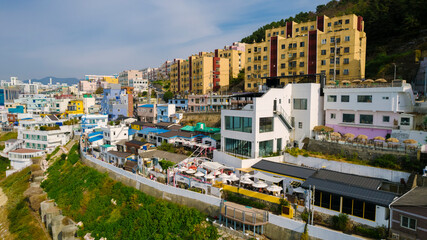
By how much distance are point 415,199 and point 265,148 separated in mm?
13677

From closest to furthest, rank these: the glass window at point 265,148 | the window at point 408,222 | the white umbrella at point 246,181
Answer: the window at point 408,222 → the white umbrella at point 246,181 → the glass window at point 265,148

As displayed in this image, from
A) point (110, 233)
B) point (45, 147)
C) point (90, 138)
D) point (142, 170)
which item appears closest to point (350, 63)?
point (142, 170)

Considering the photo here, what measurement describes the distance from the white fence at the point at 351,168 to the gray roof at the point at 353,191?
4.21 m

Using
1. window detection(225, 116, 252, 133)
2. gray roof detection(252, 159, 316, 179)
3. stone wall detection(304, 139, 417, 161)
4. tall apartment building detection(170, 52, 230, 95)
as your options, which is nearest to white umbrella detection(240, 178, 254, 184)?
gray roof detection(252, 159, 316, 179)

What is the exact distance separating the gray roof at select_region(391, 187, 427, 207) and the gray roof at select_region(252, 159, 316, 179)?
6.50 m

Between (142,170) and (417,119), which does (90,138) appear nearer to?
(142,170)

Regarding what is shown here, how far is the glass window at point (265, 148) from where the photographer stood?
2634 centimetres

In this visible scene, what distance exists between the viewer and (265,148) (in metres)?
26.7

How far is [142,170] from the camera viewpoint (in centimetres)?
3044

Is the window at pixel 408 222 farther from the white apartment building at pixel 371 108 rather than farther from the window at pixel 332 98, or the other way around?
the window at pixel 332 98

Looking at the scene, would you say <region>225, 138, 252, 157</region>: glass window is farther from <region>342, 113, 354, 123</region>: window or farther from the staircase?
<region>342, 113, 354, 123</region>: window

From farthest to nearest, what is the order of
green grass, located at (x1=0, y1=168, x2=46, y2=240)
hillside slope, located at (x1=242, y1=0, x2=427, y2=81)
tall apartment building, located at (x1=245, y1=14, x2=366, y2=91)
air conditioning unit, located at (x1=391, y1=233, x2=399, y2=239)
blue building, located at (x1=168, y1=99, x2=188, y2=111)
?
blue building, located at (x1=168, y1=99, x2=188, y2=111) < hillside slope, located at (x1=242, y1=0, x2=427, y2=81) < tall apartment building, located at (x1=245, y1=14, x2=366, y2=91) < green grass, located at (x1=0, y1=168, x2=46, y2=240) < air conditioning unit, located at (x1=391, y1=233, x2=399, y2=239)

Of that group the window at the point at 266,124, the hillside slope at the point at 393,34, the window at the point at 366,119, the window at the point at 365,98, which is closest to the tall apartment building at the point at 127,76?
the hillside slope at the point at 393,34

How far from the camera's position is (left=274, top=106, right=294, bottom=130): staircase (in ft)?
89.7
